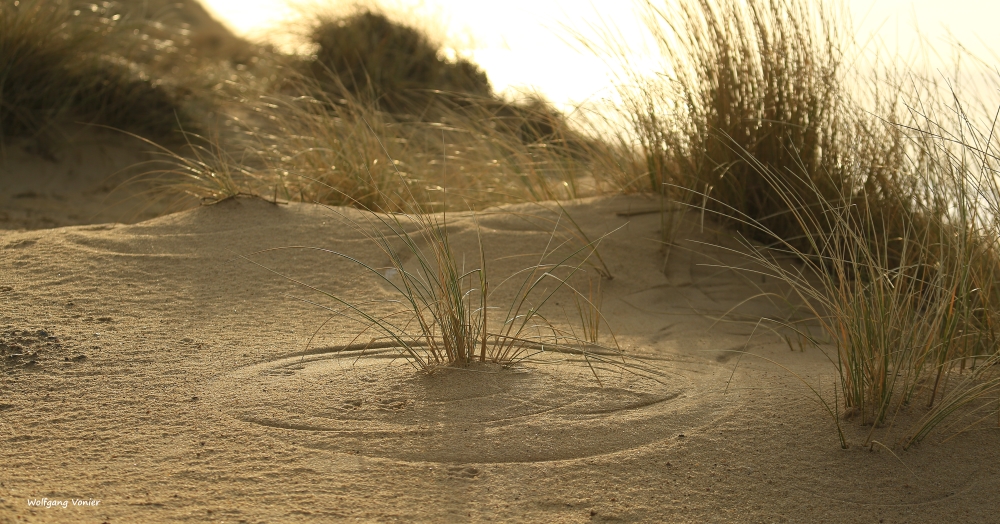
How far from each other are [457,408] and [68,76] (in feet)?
15.7

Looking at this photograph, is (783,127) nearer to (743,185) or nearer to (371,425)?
(743,185)

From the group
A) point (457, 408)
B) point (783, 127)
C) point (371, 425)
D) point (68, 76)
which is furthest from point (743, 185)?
point (68, 76)

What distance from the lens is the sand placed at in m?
1.52

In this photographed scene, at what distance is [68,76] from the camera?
5504mm

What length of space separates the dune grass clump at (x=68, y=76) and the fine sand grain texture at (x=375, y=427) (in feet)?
10.0

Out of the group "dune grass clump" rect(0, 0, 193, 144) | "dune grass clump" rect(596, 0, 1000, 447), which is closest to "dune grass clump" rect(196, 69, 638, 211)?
"dune grass clump" rect(596, 0, 1000, 447)

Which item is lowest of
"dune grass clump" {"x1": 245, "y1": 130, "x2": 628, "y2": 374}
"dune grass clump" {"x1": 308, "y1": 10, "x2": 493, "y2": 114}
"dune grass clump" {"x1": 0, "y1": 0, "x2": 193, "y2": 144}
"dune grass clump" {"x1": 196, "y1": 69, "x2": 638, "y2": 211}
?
"dune grass clump" {"x1": 245, "y1": 130, "x2": 628, "y2": 374}

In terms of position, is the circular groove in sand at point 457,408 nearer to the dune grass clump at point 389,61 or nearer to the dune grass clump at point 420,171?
the dune grass clump at point 420,171

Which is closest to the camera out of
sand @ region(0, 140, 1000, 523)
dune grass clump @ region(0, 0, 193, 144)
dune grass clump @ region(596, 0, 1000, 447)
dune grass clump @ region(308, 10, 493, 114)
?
sand @ region(0, 140, 1000, 523)

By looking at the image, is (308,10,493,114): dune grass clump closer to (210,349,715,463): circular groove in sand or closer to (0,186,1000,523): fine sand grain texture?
(0,186,1000,523): fine sand grain texture

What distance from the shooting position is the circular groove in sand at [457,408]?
5.61 feet

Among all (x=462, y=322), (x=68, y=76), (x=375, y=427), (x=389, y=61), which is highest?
(x=389, y=61)

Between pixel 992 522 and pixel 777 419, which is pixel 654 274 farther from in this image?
pixel 992 522

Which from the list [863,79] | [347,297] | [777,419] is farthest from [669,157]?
[777,419]
